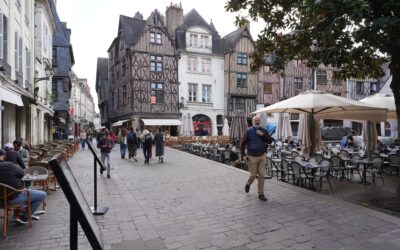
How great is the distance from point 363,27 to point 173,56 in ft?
82.4

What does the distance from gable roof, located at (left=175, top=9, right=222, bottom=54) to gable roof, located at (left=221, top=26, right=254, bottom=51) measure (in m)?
0.76

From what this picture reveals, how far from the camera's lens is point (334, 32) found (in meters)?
5.25

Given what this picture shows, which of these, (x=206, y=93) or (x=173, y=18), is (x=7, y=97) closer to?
(x=206, y=93)

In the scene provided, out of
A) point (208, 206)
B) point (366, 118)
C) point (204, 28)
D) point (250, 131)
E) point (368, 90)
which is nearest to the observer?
point (208, 206)

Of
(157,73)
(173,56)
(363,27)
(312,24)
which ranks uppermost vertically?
(173,56)

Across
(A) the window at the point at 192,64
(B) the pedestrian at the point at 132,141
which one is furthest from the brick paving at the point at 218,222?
(A) the window at the point at 192,64

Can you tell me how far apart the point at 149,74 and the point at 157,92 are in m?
1.80

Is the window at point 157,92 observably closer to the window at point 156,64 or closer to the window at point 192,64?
the window at point 156,64

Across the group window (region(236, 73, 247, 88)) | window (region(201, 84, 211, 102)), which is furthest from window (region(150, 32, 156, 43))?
window (region(236, 73, 247, 88))

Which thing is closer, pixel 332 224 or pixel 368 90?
pixel 332 224

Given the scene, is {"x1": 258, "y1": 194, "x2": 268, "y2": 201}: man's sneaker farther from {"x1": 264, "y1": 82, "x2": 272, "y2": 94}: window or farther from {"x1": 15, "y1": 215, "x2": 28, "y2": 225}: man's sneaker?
{"x1": 264, "y1": 82, "x2": 272, "y2": 94}: window

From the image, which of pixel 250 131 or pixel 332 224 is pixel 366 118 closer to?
pixel 250 131

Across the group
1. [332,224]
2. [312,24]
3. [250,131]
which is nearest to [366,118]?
[312,24]

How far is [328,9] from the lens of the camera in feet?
15.9
